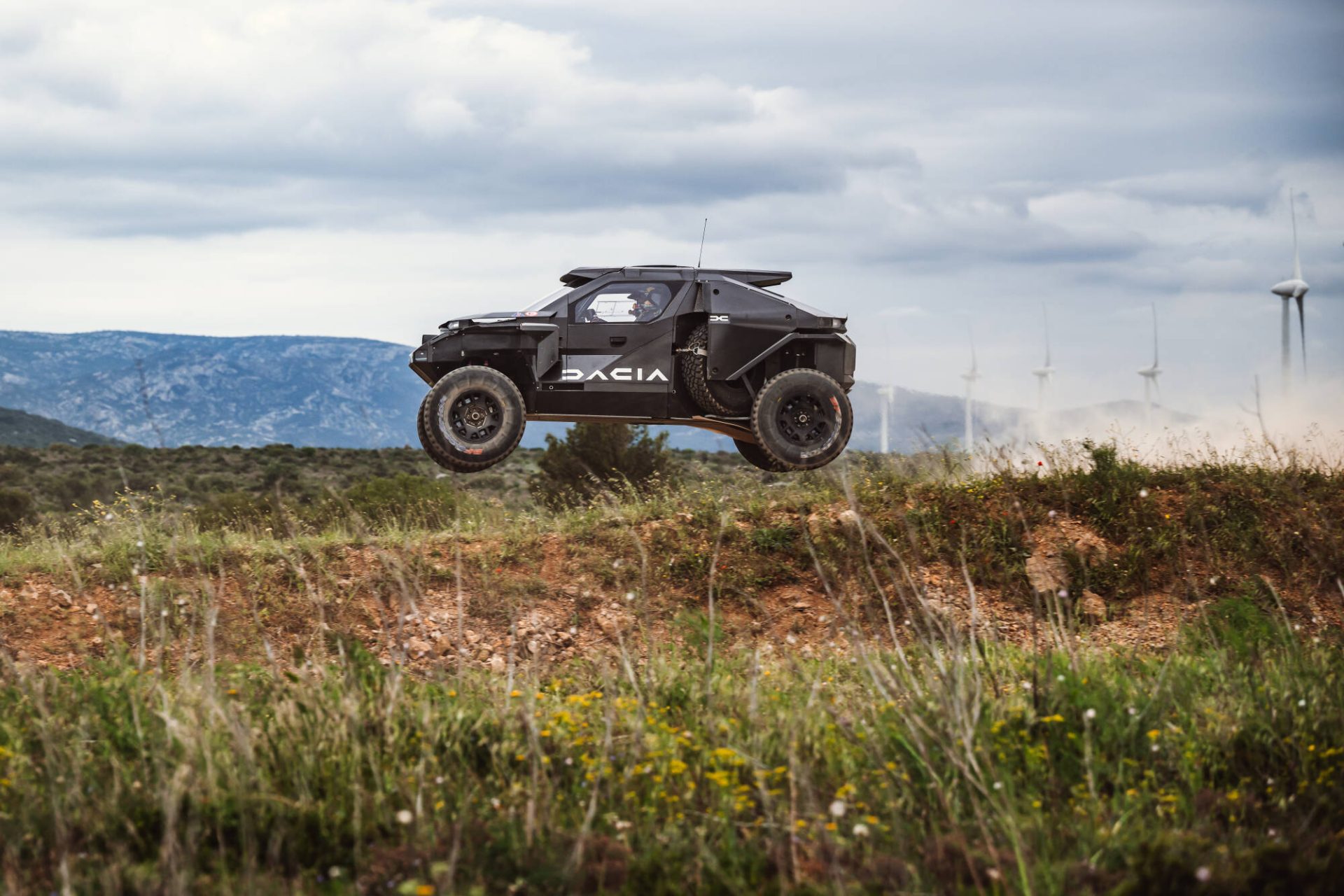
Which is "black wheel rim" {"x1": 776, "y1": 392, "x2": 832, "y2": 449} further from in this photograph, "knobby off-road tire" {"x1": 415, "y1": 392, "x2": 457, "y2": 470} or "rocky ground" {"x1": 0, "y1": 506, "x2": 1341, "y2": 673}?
"knobby off-road tire" {"x1": 415, "y1": 392, "x2": 457, "y2": 470}

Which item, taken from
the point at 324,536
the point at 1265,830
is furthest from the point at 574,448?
the point at 1265,830

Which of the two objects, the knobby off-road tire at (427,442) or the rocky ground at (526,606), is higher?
the knobby off-road tire at (427,442)

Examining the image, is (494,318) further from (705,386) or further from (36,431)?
(36,431)

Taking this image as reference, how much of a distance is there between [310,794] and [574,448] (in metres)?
19.7

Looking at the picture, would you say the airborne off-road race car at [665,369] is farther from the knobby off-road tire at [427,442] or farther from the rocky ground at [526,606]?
the rocky ground at [526,606]

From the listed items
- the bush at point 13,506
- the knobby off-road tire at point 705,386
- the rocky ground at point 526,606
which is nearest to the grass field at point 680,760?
the rocky ground at point 526,606

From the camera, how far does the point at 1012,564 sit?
1245 cm

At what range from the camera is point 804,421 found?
10.7 meters

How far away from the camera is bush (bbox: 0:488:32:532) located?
28922 millimetres

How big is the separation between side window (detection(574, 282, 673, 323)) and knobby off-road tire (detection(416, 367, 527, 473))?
45.6 inches

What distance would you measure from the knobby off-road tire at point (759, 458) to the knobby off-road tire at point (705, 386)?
453 millimetres

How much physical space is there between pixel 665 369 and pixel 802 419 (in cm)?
141

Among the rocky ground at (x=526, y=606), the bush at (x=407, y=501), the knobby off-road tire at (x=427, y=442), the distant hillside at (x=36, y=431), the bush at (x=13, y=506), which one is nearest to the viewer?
the knobby off-road tire at (x=427, y=442)

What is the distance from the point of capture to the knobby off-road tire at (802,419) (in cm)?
1045
